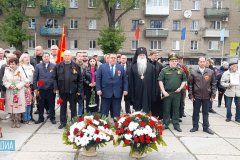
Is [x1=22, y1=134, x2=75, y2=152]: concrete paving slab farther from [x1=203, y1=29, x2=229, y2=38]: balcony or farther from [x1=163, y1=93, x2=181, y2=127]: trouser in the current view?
[x1=203, y1=29, x2=229, y2=38]: balcony

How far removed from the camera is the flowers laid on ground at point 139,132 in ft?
18.2

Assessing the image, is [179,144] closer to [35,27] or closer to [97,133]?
[97,133]

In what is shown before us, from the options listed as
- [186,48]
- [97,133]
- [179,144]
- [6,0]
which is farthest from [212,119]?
[186,48]

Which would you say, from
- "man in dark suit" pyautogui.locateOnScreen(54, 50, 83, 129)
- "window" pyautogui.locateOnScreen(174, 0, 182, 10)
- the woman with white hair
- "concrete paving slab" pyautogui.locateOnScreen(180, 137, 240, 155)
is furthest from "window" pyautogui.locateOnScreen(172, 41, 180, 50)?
"concrete paving slab" pyautogui.locateOnScreen(180, 137, 240, 155)

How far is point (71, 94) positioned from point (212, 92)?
3674mm

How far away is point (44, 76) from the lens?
863 cm

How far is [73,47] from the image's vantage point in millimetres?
40094

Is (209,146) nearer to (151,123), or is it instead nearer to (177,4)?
(151,123)

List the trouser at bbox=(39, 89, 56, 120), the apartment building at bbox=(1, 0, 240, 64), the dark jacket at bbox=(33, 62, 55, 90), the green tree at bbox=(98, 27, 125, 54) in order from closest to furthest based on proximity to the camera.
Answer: the dark jacket at bbox=(33, 62, 55, 90), the trouser at bbox=(39, 89, 56, 120), the green tree at bbox=(98, 27, 125, 54), the apartment building at bbox=(1, 0, 240, 64)

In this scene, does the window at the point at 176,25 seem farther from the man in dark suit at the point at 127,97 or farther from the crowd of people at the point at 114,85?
the crowd of people at the point at 114,85

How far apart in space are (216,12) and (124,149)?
37.5 m

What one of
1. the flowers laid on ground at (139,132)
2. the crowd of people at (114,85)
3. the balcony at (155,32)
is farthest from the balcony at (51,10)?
the flowers laid on ground at (139,132)

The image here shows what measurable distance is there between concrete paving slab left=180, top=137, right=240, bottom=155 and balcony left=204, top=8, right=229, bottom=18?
117ft

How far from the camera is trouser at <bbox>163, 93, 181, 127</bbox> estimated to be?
8.20 metres
